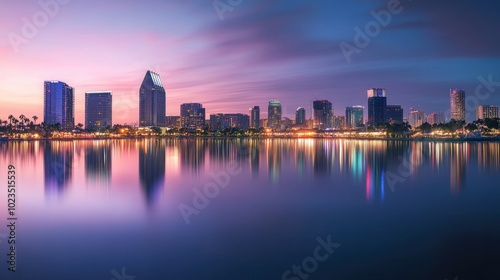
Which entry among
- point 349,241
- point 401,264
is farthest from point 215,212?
point 401,264

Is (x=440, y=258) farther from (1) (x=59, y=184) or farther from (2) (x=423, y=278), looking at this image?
(1) (x=59, y=184)

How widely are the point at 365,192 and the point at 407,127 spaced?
6668 inches

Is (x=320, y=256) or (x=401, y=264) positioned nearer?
(x=401, y=264)

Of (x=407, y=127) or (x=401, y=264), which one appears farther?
(x=407, y=127)

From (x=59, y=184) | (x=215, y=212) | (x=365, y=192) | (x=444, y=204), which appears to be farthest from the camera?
(x=59, y=184)

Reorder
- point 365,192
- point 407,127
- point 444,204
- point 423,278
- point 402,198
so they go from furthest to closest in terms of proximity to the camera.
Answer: point 407,127 → point 365,192 → point 402,198 → point 444,204 → point 423,278

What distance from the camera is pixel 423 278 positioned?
898cm

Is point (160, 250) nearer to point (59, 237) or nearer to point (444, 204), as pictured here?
point (59, 237)

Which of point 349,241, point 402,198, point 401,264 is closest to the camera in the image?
point 401,264

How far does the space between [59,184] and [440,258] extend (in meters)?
23.4

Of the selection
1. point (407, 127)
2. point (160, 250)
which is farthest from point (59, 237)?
point (407, 127)

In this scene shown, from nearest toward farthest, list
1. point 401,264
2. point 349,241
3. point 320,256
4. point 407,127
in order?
point 401,264, point 320,256, point 349,241, point 407,127

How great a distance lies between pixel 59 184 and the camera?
24.9m

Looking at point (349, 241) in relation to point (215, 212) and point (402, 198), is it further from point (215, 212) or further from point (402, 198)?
point (402, 198)
